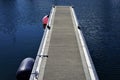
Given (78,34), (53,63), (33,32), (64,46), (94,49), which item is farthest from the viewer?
(33,32)

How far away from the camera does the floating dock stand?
13.3 m

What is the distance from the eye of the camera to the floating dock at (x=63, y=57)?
13.3 meters

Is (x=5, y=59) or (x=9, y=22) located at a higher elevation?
(x=9, y=22)

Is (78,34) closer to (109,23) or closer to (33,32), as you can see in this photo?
(33,32)

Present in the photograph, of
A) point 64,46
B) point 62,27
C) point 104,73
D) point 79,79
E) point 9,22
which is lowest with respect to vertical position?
point 79,79

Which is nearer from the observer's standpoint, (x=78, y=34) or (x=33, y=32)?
(x=78, y=34)

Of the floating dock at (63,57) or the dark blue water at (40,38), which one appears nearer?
the floating dock at (63,57)

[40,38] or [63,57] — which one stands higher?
[40,38]

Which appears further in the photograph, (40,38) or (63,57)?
(40,38)

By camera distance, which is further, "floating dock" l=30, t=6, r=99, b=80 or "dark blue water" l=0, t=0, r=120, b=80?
"dark blue water" l=0, t=0, r=120, b=80

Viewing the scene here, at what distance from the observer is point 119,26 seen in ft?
112

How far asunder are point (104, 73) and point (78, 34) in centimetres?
391

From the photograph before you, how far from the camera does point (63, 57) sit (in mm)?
15961

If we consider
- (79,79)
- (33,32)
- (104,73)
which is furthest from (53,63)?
(33,32)
